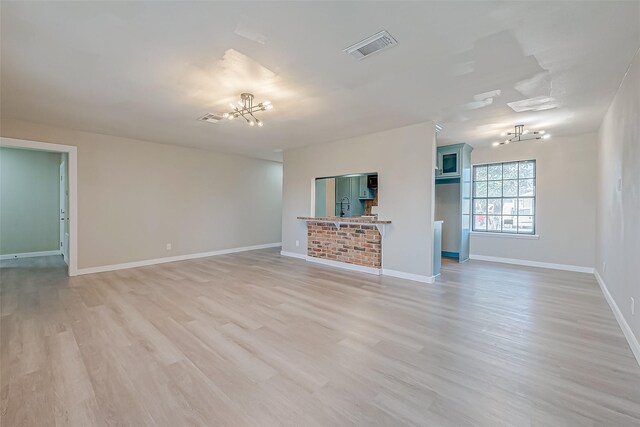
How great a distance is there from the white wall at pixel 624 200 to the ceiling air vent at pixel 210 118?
4591 mm

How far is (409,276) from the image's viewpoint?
15.5 ft

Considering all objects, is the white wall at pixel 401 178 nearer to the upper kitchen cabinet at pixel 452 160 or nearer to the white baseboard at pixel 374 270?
the white baseboard at pixel 374 270

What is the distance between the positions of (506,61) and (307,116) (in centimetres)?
250

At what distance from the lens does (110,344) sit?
2488 mm

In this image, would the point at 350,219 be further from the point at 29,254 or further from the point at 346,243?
the point at 29,254

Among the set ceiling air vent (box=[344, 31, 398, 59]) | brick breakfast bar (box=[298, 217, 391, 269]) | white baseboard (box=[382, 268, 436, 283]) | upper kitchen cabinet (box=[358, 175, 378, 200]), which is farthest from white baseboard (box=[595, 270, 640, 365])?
upper kitchen cabinet (box=[358, 175, 378, 200])

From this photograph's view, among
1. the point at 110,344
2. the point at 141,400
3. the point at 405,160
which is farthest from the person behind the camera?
the point at 405,160

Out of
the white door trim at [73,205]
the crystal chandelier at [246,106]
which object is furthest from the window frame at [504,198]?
the white door trim at [73,205]

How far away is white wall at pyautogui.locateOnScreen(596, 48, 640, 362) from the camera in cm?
240

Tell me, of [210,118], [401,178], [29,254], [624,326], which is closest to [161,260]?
[29,254]

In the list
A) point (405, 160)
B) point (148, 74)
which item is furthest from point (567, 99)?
point (148, 74)

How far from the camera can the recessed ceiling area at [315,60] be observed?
1.93 meters

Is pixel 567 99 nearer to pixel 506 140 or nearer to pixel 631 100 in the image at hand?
pixel 631 100

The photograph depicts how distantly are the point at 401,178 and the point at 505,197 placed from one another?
315 cm
